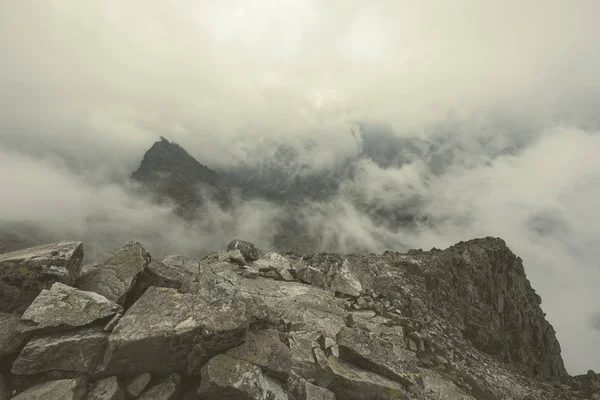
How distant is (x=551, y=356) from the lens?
48.9 metres

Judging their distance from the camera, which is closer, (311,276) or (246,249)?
(311,276)

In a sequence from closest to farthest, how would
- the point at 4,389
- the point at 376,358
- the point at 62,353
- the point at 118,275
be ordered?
the point at 4,389 → the point at 62,353 → the point at 376,358 → the point at 118,275

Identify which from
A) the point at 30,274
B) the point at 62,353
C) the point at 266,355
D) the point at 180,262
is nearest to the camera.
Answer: the point at 62,353

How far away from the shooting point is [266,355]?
11305 mm

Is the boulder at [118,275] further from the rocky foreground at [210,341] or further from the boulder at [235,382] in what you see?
the boulder at [235,382]

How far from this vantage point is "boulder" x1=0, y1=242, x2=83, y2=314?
37.7ft

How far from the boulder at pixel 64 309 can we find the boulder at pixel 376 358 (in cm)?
1012

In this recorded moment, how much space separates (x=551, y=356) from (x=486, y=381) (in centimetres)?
4409

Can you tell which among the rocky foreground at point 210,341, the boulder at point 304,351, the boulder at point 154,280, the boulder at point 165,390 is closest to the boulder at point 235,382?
the rocky foreground at point 210,341

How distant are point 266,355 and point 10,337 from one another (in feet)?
28.8

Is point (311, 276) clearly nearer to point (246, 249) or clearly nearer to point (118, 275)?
point (246, 249)

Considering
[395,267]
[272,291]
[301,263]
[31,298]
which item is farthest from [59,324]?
[395,267]

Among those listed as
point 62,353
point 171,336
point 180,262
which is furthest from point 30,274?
point 180,262

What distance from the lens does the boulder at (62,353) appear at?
954cm
